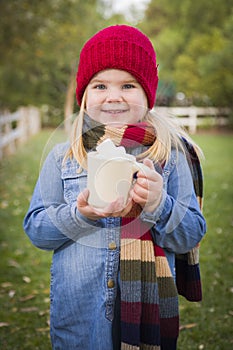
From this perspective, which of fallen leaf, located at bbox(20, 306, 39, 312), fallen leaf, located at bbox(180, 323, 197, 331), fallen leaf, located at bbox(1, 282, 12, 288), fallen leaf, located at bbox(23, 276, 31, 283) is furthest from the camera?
fallen leaf, located at bbox(23, 276, 31, 283)

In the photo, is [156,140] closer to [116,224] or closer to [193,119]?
[116,224]

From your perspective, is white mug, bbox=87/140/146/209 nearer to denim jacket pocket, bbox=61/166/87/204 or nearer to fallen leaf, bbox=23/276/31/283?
denim jacket pocket, bbox=61/166/87/204

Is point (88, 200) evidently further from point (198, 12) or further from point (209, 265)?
point (198, 12)

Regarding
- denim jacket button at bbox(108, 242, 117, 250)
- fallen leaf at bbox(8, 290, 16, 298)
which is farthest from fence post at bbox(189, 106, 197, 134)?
denim jacket button at bbox(108, 242, 117, 250)

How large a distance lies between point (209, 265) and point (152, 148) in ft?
9.37

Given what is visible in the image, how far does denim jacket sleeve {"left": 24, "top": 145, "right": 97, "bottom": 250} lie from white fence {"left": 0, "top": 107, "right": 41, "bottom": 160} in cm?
821

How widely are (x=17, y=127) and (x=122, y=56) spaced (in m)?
11.5

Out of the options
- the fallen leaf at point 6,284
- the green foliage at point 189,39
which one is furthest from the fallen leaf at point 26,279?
the green foliage at point 189,39

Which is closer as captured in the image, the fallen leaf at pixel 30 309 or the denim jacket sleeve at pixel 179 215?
A: the denim jacket sleeve at pixel 179 215

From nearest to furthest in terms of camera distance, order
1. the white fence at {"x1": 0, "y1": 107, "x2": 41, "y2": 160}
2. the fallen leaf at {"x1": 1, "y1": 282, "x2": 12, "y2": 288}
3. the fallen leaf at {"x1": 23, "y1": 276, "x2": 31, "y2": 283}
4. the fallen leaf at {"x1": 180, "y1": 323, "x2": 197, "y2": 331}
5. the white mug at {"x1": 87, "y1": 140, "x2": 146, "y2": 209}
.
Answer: the white mug at {"x1": 87, "y1": 140, "x2": 146, "y2": 209}, the fallen leaf at {"x1": 180, "y1": 323, "x2": 197, "y2": 331}, the fallen leaf at {"x1": 1, "y1": 282, "x2": 12, "y2": 288}, the fallen leaf at {"x1": 23, "y1": 276, "x2": 31, "y2": 283}, the white fence at {"x1": 0, "y1": 107, "x2": 41, "y2": 160}

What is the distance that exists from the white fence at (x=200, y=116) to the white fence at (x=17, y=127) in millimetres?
4976

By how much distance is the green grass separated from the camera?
9.17 feet

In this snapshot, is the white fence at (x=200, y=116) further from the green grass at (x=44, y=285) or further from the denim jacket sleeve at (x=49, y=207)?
the denim jacket sleeve at (x=49, y=207)

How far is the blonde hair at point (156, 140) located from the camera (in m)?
1.34
